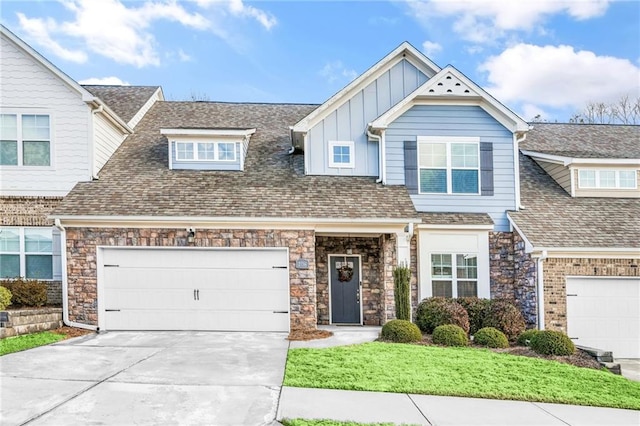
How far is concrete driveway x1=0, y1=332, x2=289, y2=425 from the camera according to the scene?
5488mm

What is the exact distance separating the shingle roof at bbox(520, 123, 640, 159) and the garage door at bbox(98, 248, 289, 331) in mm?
10188

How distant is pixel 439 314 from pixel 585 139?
1053cm

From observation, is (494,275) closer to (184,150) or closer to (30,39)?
(184,150)

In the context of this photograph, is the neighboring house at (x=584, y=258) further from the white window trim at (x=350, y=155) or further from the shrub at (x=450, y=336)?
the white window trim at (x=350, y=155)

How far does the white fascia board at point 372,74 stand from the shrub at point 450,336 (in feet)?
21.7

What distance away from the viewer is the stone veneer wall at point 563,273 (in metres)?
12.0

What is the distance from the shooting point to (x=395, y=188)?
13.3 metres

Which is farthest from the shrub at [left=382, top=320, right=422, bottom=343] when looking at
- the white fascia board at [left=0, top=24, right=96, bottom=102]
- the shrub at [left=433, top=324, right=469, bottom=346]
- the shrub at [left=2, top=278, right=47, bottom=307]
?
the white fascia board at [left=0, top=24, right=96, bottom=102]

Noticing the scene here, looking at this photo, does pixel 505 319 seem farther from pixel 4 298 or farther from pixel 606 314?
pixel 4 298

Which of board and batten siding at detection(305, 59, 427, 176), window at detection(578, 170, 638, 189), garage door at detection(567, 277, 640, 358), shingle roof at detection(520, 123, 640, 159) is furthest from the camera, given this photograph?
shingle roof at detection(520, 123, 640, 159)

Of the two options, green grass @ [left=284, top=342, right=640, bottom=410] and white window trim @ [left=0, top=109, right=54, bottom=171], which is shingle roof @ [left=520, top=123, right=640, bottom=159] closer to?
green grass @ [left=284, top=342, right=640, bottom=410]

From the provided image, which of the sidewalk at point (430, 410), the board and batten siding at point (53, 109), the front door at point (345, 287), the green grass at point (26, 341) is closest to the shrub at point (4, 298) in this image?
the green grass at point (26, 341)

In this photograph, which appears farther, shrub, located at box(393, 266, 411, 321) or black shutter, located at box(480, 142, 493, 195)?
black shutter, located at box(480, 142, 493, 195)

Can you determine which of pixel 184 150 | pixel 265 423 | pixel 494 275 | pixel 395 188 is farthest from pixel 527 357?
pixel 184 150
